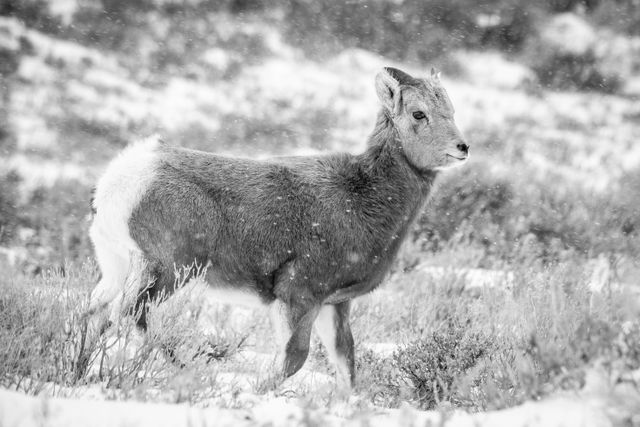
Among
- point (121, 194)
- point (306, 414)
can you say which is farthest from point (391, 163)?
point (306, 414)

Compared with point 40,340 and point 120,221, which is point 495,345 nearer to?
point 120,221

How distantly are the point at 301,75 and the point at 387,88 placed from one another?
10.6 m

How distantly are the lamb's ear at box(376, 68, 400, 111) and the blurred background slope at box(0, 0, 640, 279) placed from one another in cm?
686

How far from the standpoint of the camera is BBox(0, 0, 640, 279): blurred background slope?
12344mm

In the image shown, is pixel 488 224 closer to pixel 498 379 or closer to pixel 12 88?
pixel 498 379

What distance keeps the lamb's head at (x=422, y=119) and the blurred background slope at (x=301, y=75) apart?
22.4 feet

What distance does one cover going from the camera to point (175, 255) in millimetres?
3500

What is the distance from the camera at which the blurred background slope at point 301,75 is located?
486 inches

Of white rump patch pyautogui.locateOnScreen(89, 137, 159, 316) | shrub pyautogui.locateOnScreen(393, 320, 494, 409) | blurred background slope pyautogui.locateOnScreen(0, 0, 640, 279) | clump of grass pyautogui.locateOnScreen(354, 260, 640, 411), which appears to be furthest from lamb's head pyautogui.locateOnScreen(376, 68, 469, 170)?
blurred background slope pyautogui.locateOnScreen(0, 0, 640, 279)

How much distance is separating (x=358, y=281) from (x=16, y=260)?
502 centimetres

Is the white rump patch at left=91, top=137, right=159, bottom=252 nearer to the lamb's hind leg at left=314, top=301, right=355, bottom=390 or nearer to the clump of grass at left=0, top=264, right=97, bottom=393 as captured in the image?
the clump of grass at left=0, top=264, right=97, bottom=393

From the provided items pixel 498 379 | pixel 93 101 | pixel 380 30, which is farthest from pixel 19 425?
pixel 380 30

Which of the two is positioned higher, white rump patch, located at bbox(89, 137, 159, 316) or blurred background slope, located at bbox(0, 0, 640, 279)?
white rump patch, located at bbox(89, 137, 159, 316)

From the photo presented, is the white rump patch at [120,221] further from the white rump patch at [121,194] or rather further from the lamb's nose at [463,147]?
the lamb's nose at [463,147]
